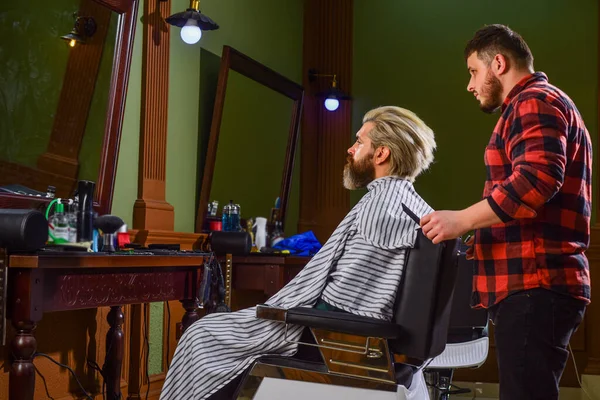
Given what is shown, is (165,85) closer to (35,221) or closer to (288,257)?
(288,257)

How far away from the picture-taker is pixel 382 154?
7.85 ft

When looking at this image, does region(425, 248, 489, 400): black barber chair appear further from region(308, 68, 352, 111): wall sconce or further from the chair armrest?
region(308, 68, 352, 111): wall sconce

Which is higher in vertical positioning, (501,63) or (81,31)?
(81,31)

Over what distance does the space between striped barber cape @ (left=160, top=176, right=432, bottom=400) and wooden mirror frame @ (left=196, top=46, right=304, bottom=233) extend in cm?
201

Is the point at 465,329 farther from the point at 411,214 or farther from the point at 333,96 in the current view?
the point at 333,96

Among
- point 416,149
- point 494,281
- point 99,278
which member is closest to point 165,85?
point 99,278

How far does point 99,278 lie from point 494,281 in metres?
1.31

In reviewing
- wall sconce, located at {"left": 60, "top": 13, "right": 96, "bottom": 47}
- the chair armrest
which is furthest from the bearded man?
wall sconce, located at {"left": 60, "top": 13, "right": 96, "bottom": 47}

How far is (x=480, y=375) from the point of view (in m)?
5.01

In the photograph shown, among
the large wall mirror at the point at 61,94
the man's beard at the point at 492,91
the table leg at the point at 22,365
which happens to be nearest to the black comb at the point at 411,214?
the man's beard at the point at 492,91

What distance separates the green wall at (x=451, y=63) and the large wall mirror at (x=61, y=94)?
2587 mm

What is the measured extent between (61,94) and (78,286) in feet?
3.30

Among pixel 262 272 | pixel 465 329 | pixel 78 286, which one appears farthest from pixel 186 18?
pixel 465 329

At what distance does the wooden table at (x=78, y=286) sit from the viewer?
2.14m
